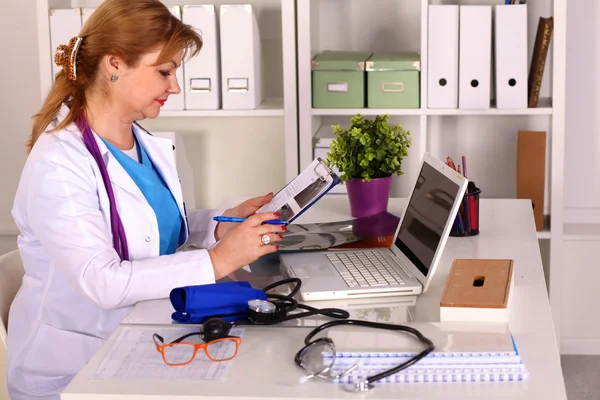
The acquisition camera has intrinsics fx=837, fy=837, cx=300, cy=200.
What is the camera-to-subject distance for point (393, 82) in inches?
118

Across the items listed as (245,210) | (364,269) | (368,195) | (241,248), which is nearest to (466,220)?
(368,195)

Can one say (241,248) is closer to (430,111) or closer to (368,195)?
(368,195)

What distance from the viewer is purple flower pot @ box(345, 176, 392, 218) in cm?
223

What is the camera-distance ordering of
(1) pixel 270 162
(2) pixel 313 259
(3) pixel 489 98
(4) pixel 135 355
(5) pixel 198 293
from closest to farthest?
(4) pixel 135 355 < (5) pixel 198 293 < (2) pixel 313 259 < (3) pixel 489 98 < (1) pixel 270 162

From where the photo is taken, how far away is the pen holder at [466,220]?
206 cm

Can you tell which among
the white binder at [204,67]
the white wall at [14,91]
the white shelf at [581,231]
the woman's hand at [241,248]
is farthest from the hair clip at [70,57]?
the white shelf at [581,231]

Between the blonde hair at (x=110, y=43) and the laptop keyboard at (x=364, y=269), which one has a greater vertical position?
the blonde hair at (x=110, y=43)

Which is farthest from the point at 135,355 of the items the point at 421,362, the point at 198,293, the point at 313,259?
the point at 313,259

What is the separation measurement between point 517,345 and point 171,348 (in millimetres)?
565

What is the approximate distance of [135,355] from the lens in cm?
134

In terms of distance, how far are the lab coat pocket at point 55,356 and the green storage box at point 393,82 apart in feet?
5.21

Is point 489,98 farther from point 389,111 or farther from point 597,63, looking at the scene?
point 597,63

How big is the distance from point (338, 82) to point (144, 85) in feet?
4.27

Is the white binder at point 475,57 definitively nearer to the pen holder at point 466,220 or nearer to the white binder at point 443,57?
the white binder at point 443,57
